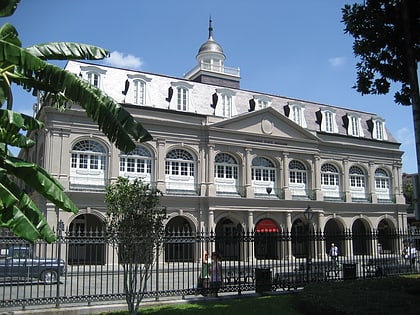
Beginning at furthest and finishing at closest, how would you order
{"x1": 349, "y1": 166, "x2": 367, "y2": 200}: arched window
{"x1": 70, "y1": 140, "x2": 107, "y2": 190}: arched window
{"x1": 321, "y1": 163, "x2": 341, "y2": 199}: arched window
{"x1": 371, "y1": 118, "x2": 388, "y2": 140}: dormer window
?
1. {"x1": 371, "y1": 118, "x2": 388, "y2": 140}: dormer window
2. {"x1": 349, "y1": 166, "x2": 367, "y2": 200}: arched window
3. {"x1": 321, "y1": 163, "x2": 341, "y2": 199}: arched window
4. {"x1": 70, "y1": 140, "x2": 107, "y2": 190}: arched window

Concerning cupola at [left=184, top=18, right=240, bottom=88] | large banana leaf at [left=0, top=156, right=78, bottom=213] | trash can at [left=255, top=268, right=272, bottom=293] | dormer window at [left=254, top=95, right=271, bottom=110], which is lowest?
trash can at [left=255, top=268, right=272, bottom=293]

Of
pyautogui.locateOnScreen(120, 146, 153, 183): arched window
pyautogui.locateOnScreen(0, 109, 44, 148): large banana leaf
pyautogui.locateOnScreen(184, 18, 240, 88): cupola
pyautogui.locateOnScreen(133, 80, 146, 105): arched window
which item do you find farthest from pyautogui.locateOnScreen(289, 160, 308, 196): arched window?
pyautogui.locateOnScreen(0, 109, 44, 148): large banana leaf

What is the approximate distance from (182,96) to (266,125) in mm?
7426

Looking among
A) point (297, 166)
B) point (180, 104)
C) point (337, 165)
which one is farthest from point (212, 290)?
point (337, 165)

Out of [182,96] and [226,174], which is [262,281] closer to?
[226,174]

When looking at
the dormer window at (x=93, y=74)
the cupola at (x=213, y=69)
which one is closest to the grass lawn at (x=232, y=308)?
the dormer window at (x=93, y=74)

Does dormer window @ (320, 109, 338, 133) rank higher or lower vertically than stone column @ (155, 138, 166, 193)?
higher

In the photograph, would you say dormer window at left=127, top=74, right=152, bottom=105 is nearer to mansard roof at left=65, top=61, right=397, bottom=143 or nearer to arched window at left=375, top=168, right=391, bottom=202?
mansard roof at left=65, top=61, right=397, bottom=143

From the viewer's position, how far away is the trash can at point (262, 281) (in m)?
15.1

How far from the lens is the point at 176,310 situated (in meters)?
12.0

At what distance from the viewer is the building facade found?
102ft

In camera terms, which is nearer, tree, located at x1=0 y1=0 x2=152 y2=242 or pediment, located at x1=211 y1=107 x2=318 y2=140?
tree, located at x1=0 y1=0 x2=152 y2=242

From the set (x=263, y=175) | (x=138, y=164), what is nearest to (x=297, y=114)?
(x=263, y=175)

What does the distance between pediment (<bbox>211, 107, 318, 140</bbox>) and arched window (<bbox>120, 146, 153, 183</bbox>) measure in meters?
5.78
